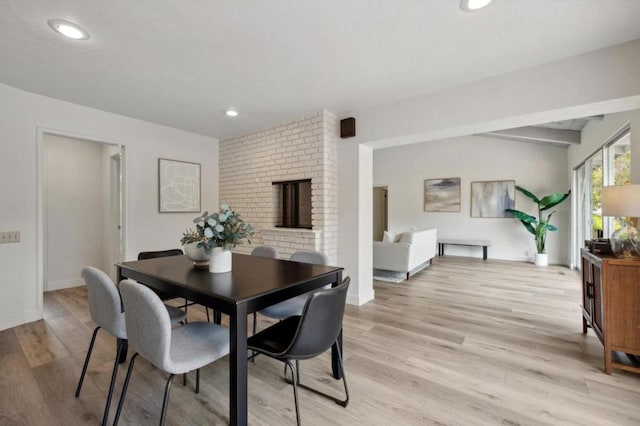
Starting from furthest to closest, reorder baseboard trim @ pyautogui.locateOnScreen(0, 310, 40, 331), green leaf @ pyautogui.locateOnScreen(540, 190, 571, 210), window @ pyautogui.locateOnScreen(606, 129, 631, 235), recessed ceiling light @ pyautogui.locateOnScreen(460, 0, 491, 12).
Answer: green leaf @ pyautogui.locateOnScreen(540, 190, 571, 210) → window @ pyautogui.locateOnScreen(606, 129, 631, 235) → baseboard trim @ pyautogui.locateOnScreen(0, 310, 40, 331) → recessed ceiling light @ pyautogui.locateOnScreen(460, 0, 491, 12)

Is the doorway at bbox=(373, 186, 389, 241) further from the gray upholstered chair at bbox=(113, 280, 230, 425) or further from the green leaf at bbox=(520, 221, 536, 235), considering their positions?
the gray upholstered chair at bbox=(113, 280, 230, 425)

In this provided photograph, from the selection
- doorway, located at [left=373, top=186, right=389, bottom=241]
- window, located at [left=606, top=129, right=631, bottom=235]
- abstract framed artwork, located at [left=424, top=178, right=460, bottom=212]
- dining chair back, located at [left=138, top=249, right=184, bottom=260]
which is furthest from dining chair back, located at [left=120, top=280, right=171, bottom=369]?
doorway, located at [left=373, top=186, right=389, bottom=241]

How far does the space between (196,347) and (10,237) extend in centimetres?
291

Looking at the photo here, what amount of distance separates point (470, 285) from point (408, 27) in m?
3.85

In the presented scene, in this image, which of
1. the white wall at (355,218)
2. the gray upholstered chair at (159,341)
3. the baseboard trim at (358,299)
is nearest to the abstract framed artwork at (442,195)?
the white wall at (355,218)

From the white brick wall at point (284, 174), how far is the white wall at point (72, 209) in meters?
1.97

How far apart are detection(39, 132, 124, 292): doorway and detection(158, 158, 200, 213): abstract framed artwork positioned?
55cm

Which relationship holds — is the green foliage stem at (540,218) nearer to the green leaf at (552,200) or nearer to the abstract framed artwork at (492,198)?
the green leaf at (552,200)

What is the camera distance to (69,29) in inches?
76.7

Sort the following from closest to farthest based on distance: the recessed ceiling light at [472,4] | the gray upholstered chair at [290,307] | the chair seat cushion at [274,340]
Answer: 1. the chair seat cushion at [274,340]
2. the recessed ceiling light at [472,4]
3. the gray upholstered chair at [290,307]

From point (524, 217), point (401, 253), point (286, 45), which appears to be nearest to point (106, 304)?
point (286, 45)

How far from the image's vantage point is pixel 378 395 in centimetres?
179

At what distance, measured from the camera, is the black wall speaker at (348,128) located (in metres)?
3.55

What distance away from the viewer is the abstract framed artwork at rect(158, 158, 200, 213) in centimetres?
415
